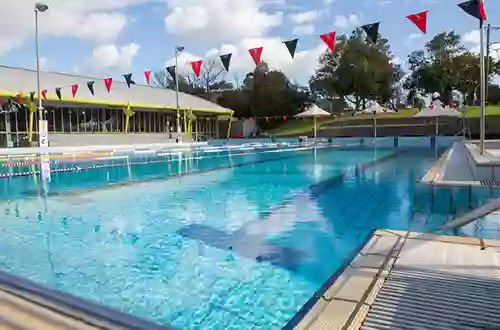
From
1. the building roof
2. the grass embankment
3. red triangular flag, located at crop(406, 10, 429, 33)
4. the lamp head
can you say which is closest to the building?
the building roof

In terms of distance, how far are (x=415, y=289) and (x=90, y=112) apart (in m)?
25.2

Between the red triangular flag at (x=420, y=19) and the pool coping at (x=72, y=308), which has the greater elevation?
the red triangular flag at (x=420, y=19)

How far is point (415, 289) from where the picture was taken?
231 cm

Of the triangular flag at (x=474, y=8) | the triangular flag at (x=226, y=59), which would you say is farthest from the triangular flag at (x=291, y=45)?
the triangular flag at (x=474, y=8)

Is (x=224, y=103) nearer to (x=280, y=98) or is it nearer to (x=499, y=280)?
(x=280, y=98)

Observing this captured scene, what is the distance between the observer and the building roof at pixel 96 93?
20.8 metres

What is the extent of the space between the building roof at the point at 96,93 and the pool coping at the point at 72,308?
19365 mm

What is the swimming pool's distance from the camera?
9.16 ft

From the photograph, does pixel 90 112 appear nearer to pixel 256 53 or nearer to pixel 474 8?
pixel 256 53

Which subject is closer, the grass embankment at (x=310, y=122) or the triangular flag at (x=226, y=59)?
the triangular flag at (x=226, y=59)

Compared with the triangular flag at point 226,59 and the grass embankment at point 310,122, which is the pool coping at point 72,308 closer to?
the triangular flag at point 226,59

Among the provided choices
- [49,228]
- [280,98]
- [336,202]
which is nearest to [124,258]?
[49,228]

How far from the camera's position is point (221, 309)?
2645mm

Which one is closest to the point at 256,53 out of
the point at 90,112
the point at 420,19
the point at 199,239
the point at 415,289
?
the point at 420,19
